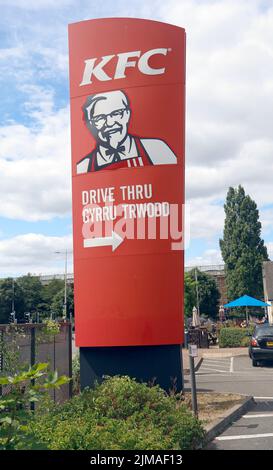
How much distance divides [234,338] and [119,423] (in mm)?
21434

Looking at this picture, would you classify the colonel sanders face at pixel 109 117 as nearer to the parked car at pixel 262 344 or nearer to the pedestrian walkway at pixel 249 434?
the pedestrian walkway at pixel 249 434

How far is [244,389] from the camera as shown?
46.6 feet

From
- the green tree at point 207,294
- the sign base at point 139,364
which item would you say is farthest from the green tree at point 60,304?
the sign base at point 139,364

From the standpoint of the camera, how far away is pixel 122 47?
37.7ft

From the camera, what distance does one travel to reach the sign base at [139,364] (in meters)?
10.9

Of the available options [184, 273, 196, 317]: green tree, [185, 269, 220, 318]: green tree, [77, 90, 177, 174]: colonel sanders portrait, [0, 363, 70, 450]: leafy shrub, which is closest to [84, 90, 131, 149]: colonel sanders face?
[77, 90, 177, 174]: colonel sanders portrait

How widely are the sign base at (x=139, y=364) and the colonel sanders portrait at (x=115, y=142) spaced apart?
4062 mm

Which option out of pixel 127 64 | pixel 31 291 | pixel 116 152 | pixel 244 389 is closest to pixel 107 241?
pixel 116 152

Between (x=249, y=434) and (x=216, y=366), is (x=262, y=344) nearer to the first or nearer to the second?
(x=216, y=366)

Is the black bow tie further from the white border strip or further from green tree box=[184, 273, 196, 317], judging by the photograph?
green tree box=[184, 273, 196, 317]

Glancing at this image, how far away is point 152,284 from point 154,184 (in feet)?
7.23

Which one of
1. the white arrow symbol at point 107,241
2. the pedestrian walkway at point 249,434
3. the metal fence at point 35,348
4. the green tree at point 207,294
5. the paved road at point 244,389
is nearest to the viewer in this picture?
the pedestrian walkway at point 249,434
